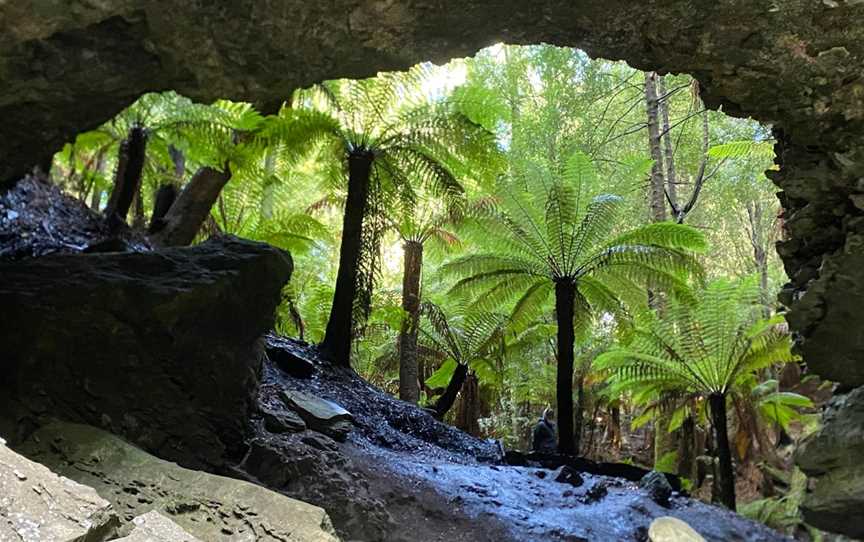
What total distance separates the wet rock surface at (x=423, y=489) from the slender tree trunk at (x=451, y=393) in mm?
1994

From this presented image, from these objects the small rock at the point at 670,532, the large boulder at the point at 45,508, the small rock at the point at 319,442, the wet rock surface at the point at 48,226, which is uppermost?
the wet rock surface at the point at 48,226

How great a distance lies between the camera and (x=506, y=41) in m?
3.24

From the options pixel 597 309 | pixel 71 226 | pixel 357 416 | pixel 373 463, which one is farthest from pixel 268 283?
pixel 597 309

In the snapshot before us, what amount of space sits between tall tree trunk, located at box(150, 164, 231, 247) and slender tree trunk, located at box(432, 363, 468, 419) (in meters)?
3.57

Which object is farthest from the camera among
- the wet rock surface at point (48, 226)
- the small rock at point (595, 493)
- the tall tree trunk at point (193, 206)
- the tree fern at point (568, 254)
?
the tree fern at point (568, 254)

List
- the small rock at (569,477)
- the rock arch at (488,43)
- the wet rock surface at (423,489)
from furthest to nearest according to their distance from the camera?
the small rock at (569,477), the wet rock surface at (423,489), the rock arch at (488,43)

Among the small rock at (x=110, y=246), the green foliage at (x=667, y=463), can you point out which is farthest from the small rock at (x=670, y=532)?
the green foliage at (x=667, y=463)

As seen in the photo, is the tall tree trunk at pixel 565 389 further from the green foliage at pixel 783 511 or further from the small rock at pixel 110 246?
the small rock at pixel 110 246

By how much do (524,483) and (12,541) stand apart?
3.98m

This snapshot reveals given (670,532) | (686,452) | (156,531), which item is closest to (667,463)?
(686,452)

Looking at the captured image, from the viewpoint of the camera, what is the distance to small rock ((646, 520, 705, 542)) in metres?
3.76

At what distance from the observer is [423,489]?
388cm

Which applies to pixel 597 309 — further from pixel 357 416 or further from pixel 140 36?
pixel 140 36

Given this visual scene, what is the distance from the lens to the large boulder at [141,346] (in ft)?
9.41
